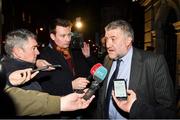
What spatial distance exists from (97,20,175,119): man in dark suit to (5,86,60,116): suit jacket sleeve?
31.0 inches

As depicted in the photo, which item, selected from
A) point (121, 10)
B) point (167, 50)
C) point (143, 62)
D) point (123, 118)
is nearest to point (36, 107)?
point (123, 118)

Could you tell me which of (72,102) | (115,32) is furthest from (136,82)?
(72,102)

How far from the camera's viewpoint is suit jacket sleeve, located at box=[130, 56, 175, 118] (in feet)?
12.7

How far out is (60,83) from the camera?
4926 millimetres

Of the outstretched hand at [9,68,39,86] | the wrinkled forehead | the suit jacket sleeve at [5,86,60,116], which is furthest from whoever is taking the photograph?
the wrinkled forehead

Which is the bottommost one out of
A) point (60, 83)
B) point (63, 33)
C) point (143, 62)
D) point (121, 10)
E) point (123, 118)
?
point (123, 118)

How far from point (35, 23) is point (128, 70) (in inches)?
1714

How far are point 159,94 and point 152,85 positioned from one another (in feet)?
0.47

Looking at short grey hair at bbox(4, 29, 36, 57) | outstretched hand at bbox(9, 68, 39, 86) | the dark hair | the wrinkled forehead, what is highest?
the dark hair

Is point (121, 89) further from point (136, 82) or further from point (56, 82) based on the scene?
point (56, 82)

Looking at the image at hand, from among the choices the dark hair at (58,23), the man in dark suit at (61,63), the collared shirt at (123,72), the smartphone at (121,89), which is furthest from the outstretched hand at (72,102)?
the dark hair at (58,23)

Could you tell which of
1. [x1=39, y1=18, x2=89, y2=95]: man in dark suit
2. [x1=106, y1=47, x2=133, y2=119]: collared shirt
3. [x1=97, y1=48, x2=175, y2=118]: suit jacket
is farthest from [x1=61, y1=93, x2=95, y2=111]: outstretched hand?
[x1=39, y1=18, x2=89, y2=95]: man in dark suit

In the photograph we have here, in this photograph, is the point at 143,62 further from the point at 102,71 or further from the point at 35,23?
the point at 35,23

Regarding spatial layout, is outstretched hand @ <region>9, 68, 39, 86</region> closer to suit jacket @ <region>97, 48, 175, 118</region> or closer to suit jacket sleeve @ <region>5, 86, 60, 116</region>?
suit jacket sleeve @ <region>5, 86, 60, 116</region>
